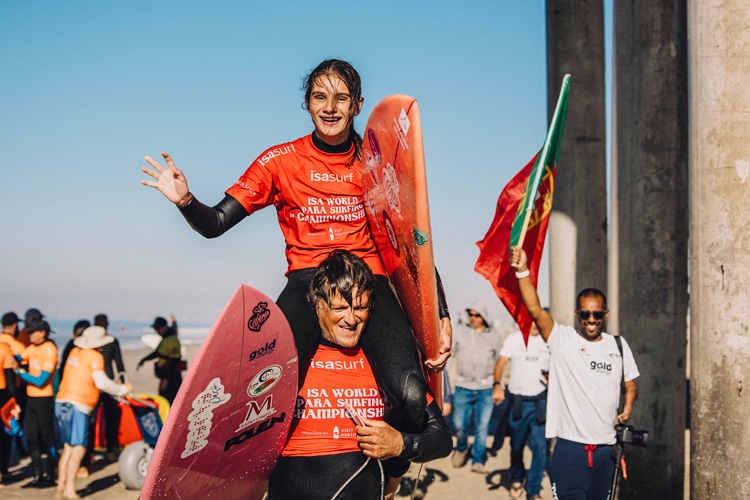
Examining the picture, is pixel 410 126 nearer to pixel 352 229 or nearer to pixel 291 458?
pixel 352 229

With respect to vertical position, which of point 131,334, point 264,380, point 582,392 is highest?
point 264,380

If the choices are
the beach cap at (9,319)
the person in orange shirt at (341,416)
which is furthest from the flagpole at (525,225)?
the beach cap at (9,319)

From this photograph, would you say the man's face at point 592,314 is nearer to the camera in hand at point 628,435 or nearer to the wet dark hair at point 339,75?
the camera in hand at point 628,435

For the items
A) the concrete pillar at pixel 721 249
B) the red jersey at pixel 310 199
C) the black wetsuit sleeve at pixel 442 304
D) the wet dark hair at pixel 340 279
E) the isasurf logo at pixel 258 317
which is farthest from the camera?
the concrete pillar at pixel 721 249

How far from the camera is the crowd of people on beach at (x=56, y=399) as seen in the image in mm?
7574

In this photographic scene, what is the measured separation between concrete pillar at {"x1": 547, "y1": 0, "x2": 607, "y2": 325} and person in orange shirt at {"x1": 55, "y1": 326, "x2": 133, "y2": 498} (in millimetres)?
6254

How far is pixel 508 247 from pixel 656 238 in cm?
301

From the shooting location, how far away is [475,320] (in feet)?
29.6

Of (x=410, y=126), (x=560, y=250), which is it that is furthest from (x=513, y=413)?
(x=410, y=126)

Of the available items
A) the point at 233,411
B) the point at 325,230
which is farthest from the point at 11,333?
the point at 233,411

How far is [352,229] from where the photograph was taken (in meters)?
3.30

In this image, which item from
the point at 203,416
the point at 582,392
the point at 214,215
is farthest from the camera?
the point at 582,392

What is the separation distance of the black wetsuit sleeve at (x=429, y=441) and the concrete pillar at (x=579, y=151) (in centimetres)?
702

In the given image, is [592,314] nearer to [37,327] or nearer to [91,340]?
[91,340]
